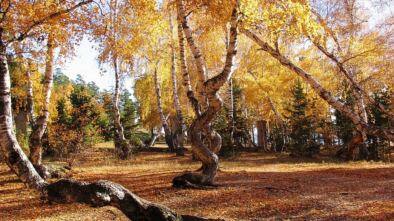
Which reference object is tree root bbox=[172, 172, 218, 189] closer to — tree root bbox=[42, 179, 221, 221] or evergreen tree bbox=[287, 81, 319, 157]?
tree root bbox=[42, 179, 221, 221]

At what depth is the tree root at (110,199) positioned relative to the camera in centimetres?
561

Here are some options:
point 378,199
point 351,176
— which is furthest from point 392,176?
point 378,199

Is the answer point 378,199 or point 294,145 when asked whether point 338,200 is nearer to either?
point 378,199

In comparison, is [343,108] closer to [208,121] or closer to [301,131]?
[208,121]

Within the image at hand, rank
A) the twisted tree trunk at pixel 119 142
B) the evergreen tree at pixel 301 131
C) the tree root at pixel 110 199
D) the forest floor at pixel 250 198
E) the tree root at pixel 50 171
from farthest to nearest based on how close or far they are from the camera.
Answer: the evergreen tree at pixel 301 131, the twisted tree trunk at pixel 119 142, the tree root at pixel 50 171, the forest floor at pixel 250 198, the tree root at pixel 110 199

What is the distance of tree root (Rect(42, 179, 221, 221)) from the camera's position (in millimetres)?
5609

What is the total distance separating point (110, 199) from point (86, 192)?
15.4 inches

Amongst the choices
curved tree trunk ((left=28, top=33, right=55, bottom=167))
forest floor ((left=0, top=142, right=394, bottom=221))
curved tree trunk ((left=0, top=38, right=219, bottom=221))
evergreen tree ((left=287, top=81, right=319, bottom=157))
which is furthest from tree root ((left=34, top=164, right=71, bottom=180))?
evergreen tree ((left=287, top=81, right=319, bottom=157))

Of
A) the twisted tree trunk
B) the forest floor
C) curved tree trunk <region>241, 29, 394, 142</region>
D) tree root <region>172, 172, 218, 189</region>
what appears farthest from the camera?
the twisted tree trunk

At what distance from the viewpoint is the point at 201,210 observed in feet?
26.8

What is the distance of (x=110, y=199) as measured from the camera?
5633 mm

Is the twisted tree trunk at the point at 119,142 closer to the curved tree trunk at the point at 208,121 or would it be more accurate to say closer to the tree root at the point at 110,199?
the curved tree trunk at the point at 208,121

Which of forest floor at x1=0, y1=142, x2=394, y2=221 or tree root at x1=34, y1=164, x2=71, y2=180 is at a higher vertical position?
tree root at x1=34, y1=164, x2=71, y2=180

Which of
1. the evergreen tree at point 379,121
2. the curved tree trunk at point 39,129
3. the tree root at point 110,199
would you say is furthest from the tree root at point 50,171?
the evergreen tree at point 379,121
